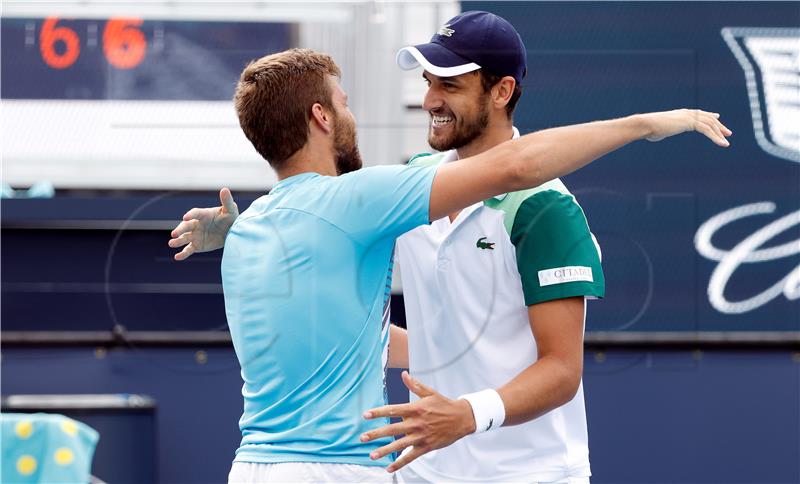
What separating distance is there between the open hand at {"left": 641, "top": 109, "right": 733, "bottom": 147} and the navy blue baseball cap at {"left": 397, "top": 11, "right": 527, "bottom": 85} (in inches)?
23.0

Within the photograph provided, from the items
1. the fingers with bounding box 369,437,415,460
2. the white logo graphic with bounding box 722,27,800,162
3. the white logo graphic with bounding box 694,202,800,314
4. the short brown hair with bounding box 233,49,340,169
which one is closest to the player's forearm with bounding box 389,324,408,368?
the short brown hair with bounding box 233,49,340,169

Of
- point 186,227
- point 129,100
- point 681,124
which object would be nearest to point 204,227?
point 186,227

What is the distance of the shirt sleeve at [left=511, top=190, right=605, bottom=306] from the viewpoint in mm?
2709

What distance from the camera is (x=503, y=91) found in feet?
9.80

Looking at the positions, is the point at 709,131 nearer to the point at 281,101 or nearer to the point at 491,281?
the point at 491,281

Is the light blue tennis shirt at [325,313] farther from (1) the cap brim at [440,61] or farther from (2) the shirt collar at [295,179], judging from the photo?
(1) the cap brim at [440,61]

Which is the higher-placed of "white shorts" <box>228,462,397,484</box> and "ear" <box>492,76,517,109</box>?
"ear" <box>492,76,517,109</box>

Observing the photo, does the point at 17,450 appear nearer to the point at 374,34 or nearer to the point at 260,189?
the point at 260,189

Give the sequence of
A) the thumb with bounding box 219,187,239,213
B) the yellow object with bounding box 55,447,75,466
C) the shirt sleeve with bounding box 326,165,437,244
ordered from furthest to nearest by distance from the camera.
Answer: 1. the yellow object with bounding box 55,447,75,466
2. the thumb with bounding box 219,187,239,213
3. the shirt sleeve with bounding box 326,165,437,244

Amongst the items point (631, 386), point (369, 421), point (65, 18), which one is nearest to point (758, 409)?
point (631, 386)

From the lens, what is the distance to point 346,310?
2.42 metres

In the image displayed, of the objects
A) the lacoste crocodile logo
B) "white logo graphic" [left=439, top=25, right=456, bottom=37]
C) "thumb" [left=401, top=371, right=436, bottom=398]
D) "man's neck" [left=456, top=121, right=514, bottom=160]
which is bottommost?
"thumb" [left=401, top=371, right=436, bottom=398]

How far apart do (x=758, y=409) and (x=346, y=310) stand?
10.0 feet

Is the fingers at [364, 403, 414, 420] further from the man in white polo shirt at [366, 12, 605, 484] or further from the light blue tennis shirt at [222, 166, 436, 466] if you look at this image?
the man in white polo shirt at [366, 12, 605, 484]
